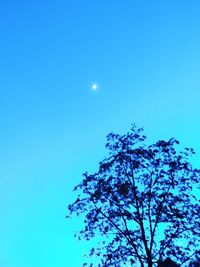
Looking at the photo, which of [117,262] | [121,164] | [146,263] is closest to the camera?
[146,263]

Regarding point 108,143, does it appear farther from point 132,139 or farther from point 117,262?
point 117,262

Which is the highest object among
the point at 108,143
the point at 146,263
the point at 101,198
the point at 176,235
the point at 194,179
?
the point at 108,143

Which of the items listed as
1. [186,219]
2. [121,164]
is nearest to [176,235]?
[186,219]

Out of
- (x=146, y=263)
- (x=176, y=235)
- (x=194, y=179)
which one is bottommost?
(x=146, y=263)

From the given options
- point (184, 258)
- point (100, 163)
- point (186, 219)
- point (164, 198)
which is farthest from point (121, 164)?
point (184, 258)

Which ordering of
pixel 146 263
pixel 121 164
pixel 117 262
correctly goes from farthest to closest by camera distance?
pixel 121 164, pixel 117 262, pixel 146 263

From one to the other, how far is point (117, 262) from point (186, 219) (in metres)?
7.07

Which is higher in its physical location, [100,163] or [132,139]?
[132,139]

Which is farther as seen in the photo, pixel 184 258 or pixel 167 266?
pixel 167 266

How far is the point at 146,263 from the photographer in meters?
29.8

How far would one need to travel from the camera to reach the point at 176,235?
1248 inches

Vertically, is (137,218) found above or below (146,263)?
above

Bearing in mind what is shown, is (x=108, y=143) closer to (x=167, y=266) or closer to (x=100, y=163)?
(x=100, y=163)

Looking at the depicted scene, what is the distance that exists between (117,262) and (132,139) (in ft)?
36.4
